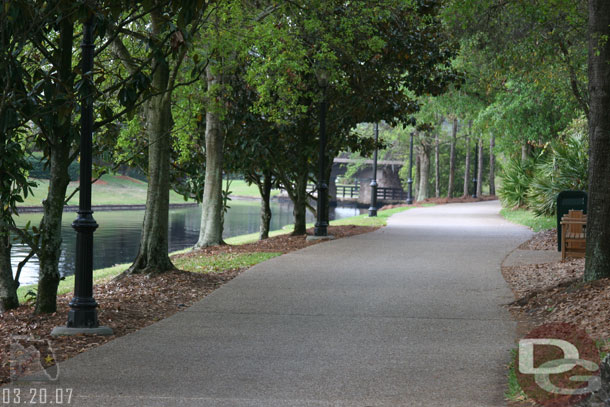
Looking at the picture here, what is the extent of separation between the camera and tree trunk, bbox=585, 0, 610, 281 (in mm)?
9648

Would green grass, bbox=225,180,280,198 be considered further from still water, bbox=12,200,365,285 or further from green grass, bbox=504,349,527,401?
green grass, bbox=504,349,527,401

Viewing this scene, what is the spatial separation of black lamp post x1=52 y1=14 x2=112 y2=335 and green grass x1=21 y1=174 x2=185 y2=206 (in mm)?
48111

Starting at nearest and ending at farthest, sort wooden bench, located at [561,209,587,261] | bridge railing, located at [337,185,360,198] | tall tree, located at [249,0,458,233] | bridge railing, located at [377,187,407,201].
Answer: wooden bench, located at [561,209,587,261]
tall tree, located at [249,0,458,233]
bridge railing, located at [377,187,407,201]
bridge railing, located at [337,185,360,198]

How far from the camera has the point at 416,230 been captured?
23094mm

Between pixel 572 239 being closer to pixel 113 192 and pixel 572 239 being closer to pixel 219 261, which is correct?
pixel 219 261

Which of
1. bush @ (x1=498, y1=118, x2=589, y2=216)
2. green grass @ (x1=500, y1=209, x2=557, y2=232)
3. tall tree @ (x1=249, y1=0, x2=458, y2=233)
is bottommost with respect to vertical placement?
green grass @ (x1=500, y1=209, x2=557, y2=232)

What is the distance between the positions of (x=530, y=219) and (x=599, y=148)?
17.2m

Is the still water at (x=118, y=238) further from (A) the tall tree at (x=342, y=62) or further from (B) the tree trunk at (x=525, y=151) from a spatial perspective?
(B) the tree trunk at (x=525, y=151)

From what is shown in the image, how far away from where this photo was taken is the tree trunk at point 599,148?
31.7 ft

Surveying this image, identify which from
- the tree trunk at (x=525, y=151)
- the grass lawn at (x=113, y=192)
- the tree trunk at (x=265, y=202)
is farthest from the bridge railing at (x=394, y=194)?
the tree trunk at (x=265, y=202)

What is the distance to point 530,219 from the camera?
26359 mm

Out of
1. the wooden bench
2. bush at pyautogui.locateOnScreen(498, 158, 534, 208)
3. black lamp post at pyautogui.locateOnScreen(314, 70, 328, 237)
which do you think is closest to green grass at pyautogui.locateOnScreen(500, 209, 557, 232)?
bush at pyautogui.locateOnScreen(498, 158, 534, 208)

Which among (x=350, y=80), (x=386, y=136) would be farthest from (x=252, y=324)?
(x=386, y=136)

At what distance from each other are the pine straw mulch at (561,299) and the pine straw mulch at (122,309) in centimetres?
450
